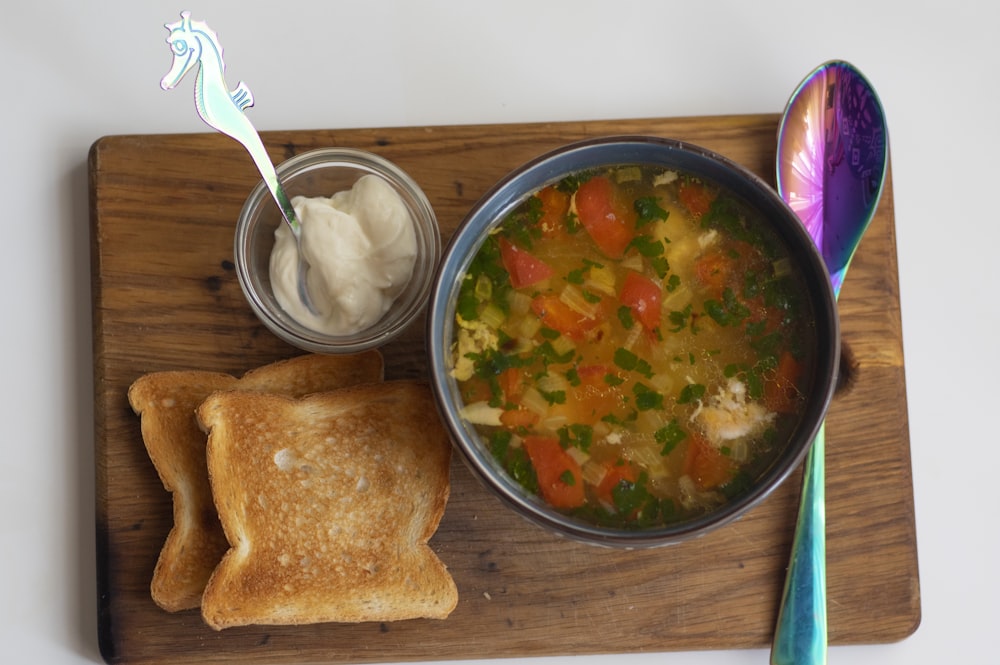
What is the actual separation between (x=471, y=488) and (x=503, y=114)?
1.10 metres

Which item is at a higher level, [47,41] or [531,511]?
[47,41]

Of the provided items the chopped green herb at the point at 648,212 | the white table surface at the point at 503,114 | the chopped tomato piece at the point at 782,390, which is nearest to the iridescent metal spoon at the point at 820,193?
the white table surface at the point at 503,114

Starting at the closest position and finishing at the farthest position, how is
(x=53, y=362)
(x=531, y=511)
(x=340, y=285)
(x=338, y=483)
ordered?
1. (x=531, y=511)
2. (x=340, y=285)
3. (x=338, y=483)
4. (x=53, y=362)

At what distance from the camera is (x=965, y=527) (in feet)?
8.59

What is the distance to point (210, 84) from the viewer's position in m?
1.97

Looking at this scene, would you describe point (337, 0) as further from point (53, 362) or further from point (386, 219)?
point (53, 362)

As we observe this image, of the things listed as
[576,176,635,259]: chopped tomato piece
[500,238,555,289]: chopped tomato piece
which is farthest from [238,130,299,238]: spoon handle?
[576,176,635,259]: chopped tomato piece

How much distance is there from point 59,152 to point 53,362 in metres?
0.63

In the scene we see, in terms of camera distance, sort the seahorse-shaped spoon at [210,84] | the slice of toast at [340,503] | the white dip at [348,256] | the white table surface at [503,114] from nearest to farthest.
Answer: the seahorse-shaped spoon at [210,84]
the white dip at [348,256]
the slice of toast at [340,503]
the white table surface at [503,114]

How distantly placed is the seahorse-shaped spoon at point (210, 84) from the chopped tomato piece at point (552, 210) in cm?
66

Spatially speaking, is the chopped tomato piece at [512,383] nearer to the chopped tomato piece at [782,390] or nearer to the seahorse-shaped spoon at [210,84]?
the chopped tomato piece at [782,390]

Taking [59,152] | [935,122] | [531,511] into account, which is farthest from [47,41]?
[935,122]

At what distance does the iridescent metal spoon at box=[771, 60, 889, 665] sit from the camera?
→ 7.74 feet

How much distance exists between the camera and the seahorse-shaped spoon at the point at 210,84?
1.91 meters
